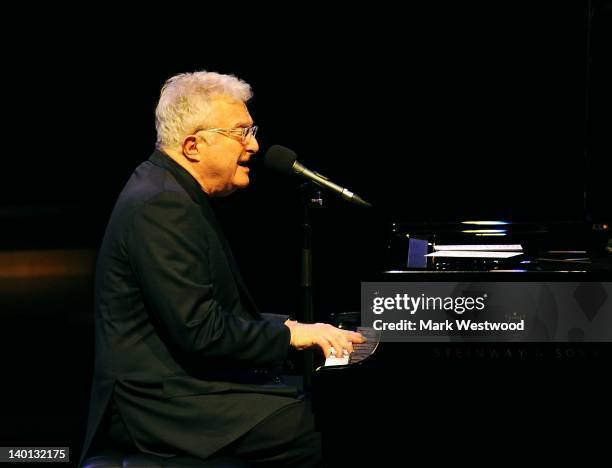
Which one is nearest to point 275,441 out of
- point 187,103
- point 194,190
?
point 194,190

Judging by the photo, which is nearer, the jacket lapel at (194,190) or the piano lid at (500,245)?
the jacket lapel at (194,190)

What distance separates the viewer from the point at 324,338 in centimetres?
210

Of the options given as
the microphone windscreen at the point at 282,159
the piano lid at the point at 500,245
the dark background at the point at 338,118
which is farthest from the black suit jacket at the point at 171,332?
the dark background at the point at 338,118

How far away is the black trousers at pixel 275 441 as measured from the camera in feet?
6.81

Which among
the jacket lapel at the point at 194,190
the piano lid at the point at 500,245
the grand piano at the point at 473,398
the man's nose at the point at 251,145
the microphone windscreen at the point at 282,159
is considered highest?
the man's nose at the point at 251,145

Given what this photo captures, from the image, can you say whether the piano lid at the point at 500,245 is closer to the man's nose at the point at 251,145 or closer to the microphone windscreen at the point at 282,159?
the microphone windscreen at the point at 282,159

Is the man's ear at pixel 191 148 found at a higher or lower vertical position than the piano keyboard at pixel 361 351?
higher

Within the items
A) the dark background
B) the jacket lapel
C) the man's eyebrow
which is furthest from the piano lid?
the man's eyebrow

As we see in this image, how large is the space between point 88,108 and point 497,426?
2.75m

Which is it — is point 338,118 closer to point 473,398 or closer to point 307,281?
point 307,281

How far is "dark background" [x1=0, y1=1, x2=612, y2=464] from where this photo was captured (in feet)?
10.9

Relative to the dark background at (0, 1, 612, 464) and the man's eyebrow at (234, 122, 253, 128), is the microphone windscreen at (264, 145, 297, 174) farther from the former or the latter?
the dark background at (0, 1, 612, 464)

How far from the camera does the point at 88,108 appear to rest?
4000 mm

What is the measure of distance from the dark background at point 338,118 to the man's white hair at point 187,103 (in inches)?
58.0
